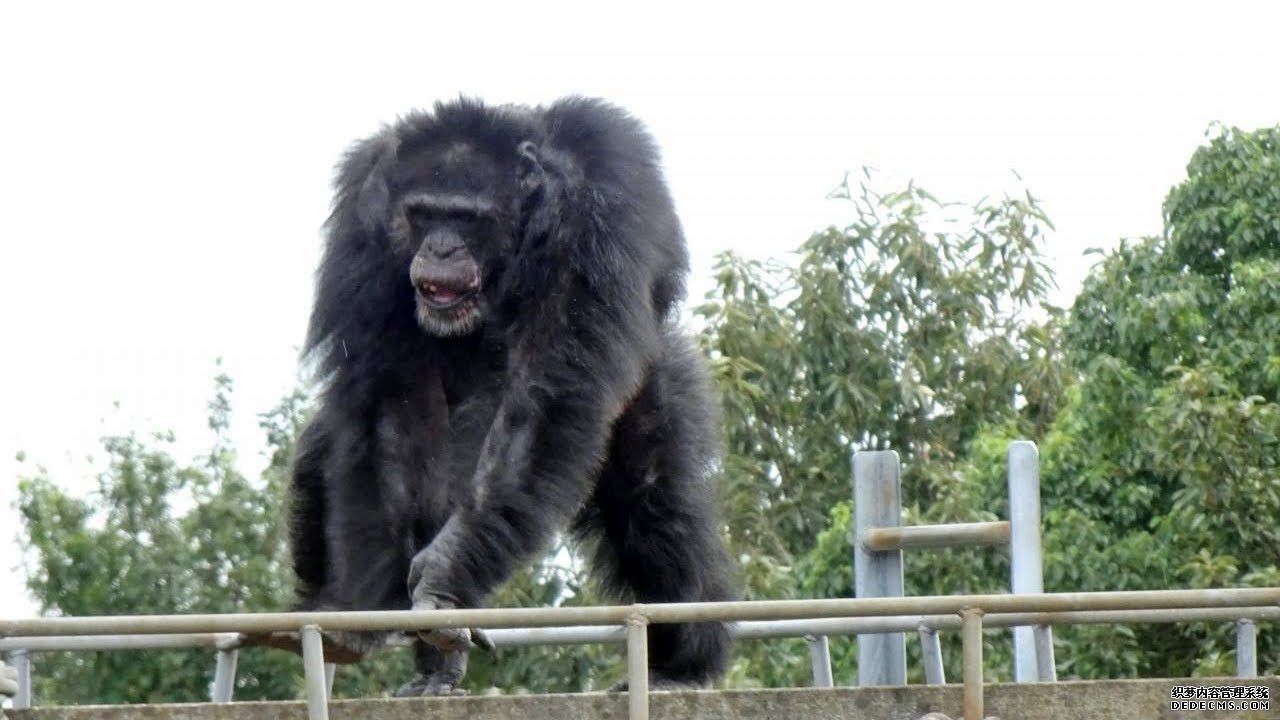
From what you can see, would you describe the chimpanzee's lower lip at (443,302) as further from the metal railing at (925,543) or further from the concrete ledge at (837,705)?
the concrete ledge at (837,705)

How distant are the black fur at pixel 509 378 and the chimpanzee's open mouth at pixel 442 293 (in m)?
0.02

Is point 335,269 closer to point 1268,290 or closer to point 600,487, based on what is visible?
point 600,487

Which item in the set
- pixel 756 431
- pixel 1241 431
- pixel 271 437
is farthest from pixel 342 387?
pixel 271 437

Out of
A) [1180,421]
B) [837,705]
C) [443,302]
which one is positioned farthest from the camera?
[1180,421]

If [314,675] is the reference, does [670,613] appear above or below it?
above

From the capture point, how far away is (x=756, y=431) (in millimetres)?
19781

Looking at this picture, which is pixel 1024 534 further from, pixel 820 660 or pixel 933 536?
pixel 820 660

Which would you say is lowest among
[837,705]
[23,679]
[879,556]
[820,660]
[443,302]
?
[837,705]

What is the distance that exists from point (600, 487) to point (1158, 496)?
953 cm

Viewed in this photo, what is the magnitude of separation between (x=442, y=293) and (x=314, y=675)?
3043 millimetres

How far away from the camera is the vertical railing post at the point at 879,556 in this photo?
7.16 m

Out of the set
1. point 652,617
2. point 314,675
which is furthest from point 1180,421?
point 314,675

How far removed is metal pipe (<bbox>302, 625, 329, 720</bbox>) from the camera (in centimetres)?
441

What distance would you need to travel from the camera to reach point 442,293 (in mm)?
7320
